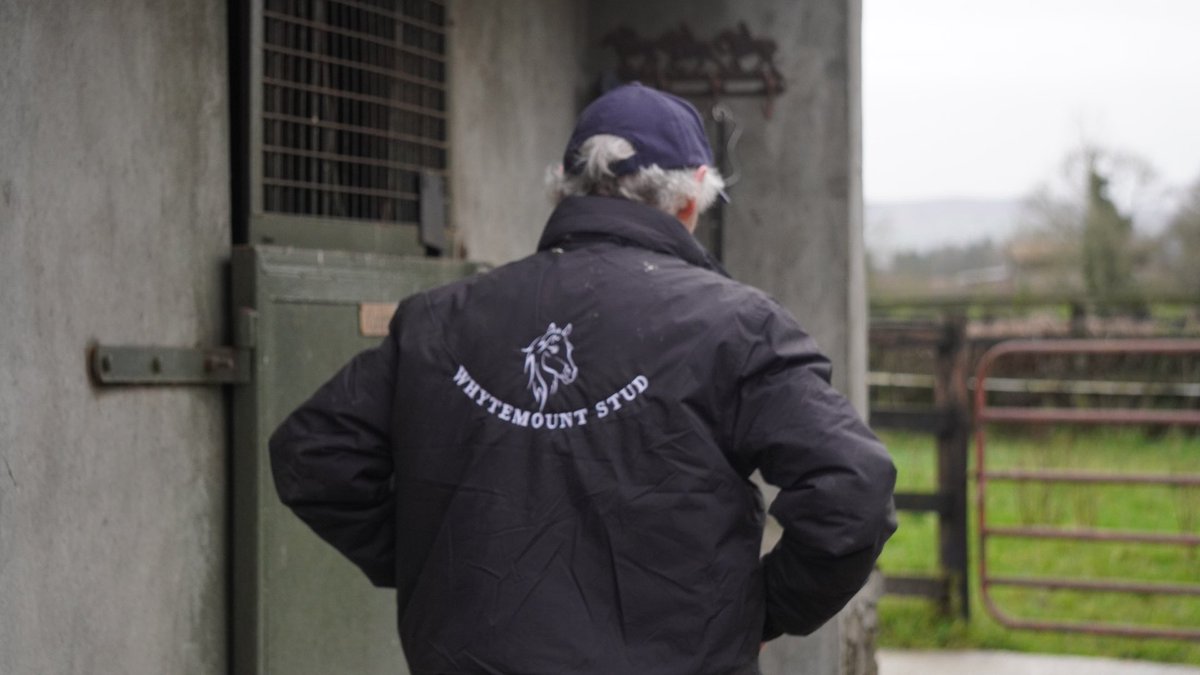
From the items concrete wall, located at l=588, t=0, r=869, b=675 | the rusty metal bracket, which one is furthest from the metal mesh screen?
concrete wall, located at l=588, t=0, r=869, b=675

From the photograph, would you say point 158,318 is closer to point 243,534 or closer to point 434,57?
point 243,534

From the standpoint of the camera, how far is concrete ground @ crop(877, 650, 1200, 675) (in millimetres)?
6328

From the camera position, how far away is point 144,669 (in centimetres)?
309

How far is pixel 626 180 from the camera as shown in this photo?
2.41 metres

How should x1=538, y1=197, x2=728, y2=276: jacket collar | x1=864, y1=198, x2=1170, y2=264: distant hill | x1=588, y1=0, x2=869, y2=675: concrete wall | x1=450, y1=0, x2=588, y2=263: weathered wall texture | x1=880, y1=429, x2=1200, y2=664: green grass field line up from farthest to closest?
x1=864, y1=198, x2=1170, y2=264: distant hill
x1=880, y1=429, x2=1200, y2=664: green grass field
x1=588, y1=0, x2=869, y2=675: concrete wall
x1=450, y1=0, x2=588, y2=263: weathered wall texture
x1=538, y1=197, x2=728, y2=276: jacket collar

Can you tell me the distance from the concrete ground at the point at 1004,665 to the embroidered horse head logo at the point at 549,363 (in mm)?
4411

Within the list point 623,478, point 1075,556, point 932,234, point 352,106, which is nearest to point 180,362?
point 352,106

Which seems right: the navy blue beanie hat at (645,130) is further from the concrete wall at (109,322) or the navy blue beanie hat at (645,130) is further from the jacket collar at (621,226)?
the concrete wall at (109,322)

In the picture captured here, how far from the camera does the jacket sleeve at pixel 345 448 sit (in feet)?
7.75

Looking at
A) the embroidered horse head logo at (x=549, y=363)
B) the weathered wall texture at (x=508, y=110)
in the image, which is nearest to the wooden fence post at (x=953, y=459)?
the weathered wall texture at (x=508, y=110)

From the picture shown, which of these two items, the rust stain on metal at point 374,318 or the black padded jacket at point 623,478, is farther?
the rust stain on metal at point 374,318

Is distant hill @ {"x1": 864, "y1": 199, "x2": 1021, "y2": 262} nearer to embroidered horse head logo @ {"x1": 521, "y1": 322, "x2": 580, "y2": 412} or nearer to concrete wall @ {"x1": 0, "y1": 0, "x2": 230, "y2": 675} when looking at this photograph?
concrete wall @ {"x1": 0, "y1": 0, "x2": 230, "y2": 675}

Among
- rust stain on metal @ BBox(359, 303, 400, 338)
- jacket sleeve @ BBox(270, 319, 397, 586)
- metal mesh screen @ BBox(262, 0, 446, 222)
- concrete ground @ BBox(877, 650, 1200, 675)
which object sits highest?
metal mesh screen @ BBox(262, 0, 446, 222)

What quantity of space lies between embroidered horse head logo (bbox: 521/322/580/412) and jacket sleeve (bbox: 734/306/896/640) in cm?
26
